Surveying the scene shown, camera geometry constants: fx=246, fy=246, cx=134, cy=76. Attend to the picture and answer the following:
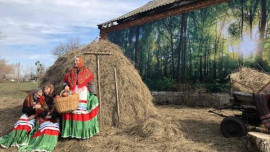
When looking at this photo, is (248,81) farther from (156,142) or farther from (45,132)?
(45,132)

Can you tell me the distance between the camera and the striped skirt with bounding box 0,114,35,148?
5.03 metres

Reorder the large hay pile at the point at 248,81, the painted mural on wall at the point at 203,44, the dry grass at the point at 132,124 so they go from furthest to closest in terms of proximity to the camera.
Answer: the painted mural on wall at the point at 203,44 → the large hay pile at the point at 248,81 → the dry grass at the point at 132,124

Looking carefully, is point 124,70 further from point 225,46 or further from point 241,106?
point 225,46

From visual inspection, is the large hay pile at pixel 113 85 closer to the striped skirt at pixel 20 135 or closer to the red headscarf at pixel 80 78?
the red headscarf at pixel 80 78

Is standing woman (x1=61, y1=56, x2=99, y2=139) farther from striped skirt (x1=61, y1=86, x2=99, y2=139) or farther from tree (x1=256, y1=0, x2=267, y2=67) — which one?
tree (x1=256, y1=0, x2=267, y2=67)

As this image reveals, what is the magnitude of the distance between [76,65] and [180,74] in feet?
22.2

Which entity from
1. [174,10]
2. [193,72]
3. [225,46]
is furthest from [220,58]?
[174,10]

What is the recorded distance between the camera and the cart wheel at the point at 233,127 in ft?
17.5

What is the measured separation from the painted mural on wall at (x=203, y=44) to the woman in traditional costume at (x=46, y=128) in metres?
6.23

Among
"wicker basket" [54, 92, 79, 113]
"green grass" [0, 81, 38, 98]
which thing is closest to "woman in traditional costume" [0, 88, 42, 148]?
"wicker basket" [54, 92, 79, 113]

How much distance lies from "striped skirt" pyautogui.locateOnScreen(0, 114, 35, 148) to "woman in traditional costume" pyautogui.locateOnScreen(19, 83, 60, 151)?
0.52 ft

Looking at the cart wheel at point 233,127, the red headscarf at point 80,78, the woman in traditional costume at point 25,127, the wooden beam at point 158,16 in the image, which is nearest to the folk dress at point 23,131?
the woman in traditional costume at point 25,127

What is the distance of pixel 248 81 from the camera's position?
5.79 m

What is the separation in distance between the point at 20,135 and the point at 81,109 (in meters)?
1.40
